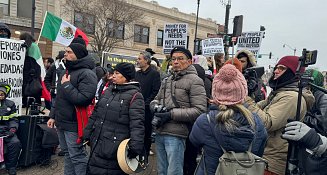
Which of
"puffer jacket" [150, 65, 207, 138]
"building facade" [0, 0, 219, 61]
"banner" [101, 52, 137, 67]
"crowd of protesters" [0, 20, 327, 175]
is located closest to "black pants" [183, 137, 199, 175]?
"crowd of protesters" [0, 20, 327, 175]

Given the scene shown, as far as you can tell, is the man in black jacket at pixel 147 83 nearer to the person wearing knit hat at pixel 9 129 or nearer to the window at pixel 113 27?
the person wearing knit hat at pixel 9 129

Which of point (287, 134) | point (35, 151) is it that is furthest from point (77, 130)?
point (287, 134)

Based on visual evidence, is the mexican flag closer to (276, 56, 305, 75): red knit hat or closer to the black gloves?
the black gloves

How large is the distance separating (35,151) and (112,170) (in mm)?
2193

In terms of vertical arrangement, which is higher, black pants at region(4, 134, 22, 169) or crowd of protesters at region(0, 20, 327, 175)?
crowd of protesters at region(0, 20, 327, 175)

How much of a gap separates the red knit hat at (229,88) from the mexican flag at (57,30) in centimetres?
449

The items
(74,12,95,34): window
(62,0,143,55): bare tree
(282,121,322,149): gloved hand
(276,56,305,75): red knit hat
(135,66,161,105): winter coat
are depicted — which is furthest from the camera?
(74,12,95,34): window

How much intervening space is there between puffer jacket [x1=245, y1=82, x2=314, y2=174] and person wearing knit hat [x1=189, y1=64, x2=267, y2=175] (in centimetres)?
46

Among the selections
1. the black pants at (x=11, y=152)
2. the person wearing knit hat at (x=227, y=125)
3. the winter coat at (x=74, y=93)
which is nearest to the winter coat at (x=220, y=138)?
the person wearing knit hat at (x=227, y=125)

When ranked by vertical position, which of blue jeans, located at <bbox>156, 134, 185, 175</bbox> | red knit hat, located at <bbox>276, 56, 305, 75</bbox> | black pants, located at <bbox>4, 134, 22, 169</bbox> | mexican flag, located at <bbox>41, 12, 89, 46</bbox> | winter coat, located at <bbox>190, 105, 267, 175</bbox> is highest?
mexican flag, located at <bbox>41, 12, 89, 46</bbox>

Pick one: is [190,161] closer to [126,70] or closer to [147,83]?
[147,83]

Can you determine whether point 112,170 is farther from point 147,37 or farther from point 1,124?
point 147,37

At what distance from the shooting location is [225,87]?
223 cm

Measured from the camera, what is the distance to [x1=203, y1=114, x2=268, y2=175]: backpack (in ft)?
6.66
